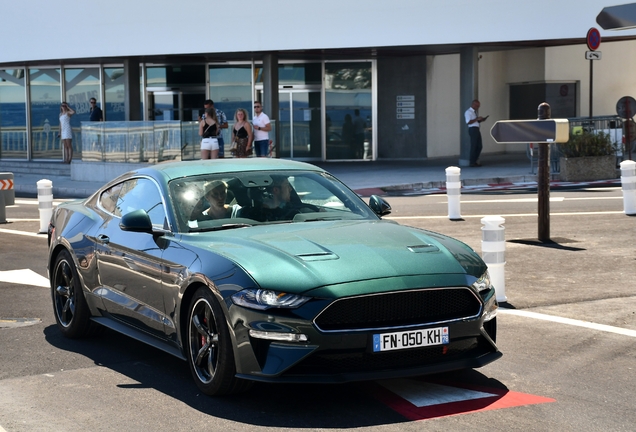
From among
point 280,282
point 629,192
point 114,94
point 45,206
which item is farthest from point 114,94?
point 280,282

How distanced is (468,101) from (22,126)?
1606 cm

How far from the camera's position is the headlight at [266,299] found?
5578 millimetres

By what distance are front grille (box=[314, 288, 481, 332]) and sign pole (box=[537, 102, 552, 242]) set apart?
6.72 meters

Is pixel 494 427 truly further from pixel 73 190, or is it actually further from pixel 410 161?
pixel 410 161

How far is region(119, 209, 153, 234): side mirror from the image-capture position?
21.9 feet

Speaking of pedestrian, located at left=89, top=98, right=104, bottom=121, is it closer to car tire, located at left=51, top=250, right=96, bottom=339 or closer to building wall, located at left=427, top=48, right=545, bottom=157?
building wall, located at left=427, top=48, right=545, bottom=157

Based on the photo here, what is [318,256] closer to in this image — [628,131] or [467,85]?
[628,131]

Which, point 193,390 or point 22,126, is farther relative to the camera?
point 22,126

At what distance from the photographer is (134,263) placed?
275 inches

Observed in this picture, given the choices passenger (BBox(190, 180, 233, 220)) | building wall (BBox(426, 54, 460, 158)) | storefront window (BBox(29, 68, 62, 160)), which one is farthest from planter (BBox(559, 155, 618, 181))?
storefront window (BBox(29, 68, 62, 160))

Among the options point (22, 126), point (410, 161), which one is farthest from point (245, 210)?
point (22, 126)

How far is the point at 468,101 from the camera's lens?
2797 centimetres

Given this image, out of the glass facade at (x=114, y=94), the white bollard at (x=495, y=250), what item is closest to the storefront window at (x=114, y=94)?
the glass facade at (x=114, y=94)

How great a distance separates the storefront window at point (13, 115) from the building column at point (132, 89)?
15.2ft
